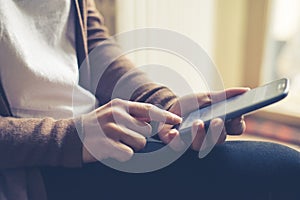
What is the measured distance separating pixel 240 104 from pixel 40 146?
0.84 ft

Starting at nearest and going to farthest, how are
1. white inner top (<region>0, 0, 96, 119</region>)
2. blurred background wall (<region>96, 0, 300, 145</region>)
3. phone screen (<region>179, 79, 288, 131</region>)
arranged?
phone screen (<region>179, 79, 288, 131</region>) < white inner top (<region>0, 0, 96, 119</region>) < blurred background wall (<region>96, 0, 300, 145</region>)

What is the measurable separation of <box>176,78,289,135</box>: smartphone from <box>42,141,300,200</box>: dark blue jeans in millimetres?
50

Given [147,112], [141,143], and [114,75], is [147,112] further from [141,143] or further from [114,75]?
[114,75]

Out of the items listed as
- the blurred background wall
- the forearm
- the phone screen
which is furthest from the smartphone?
the blurred background wall

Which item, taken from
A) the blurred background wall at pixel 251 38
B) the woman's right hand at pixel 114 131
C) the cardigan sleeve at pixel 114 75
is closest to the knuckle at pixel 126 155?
the woman's right hand at pixel 114 131

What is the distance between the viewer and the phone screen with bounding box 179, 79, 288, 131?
55 centimetres

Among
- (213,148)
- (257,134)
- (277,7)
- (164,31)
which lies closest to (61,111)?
(213,148)

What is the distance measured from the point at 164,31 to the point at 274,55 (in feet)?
1.94

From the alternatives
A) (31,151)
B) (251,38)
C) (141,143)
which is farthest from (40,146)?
(251,38)

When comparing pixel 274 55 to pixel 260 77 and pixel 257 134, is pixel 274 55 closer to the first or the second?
pixel 260 77

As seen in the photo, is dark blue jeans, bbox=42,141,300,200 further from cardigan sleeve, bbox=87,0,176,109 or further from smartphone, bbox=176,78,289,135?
cardigan sleeve, bbox=87,0,176,109

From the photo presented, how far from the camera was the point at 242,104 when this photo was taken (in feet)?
1.90

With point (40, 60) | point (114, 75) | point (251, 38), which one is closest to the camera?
point (40, 60)

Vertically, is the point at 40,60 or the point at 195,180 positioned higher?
the point at 40,60
